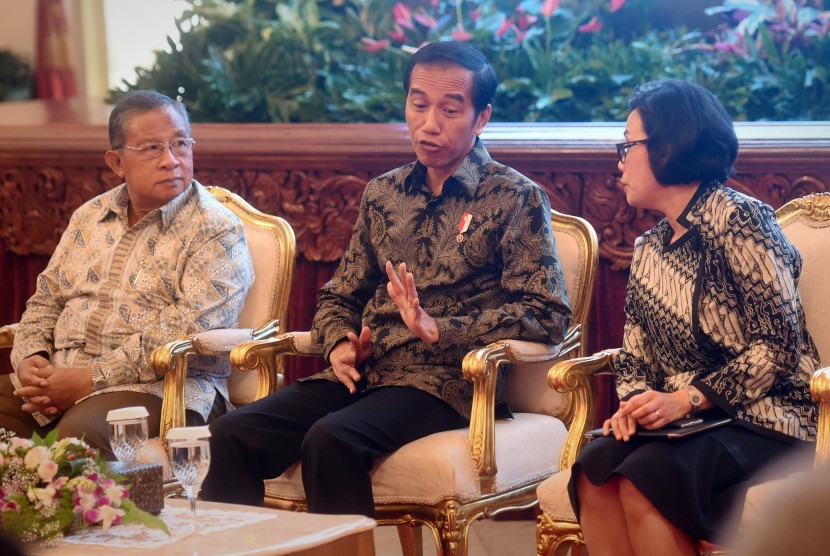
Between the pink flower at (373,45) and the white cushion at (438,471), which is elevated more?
the pink flower at (373,45)

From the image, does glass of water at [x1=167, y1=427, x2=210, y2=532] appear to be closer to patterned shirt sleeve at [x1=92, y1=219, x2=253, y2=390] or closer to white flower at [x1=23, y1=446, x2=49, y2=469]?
white flower at [x1=23, y1=446, x2=49, y2=469]

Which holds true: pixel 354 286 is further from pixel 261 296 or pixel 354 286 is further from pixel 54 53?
pixel 54 53

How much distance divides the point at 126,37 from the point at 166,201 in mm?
2420

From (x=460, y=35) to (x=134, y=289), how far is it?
72.0 inches

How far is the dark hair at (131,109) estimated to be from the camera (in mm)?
3051

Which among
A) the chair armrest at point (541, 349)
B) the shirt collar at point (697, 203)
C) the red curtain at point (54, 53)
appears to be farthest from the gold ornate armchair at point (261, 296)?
the red curtain at point (54, 53)

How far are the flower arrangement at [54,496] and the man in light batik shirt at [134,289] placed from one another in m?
0.76

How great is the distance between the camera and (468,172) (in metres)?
2.70

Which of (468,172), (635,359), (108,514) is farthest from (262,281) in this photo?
(108,514)

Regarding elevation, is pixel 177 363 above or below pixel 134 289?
below

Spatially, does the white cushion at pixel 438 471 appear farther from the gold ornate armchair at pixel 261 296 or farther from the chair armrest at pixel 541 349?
the gold ornate armchair at pixel 261 296

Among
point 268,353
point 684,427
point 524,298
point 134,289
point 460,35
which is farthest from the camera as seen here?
point 460,35

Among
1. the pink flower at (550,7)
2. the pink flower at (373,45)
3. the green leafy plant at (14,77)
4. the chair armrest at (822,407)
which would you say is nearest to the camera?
the chair armrest at (822,407)

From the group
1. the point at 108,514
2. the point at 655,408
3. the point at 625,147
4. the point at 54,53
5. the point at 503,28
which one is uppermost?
the point at 503,28
